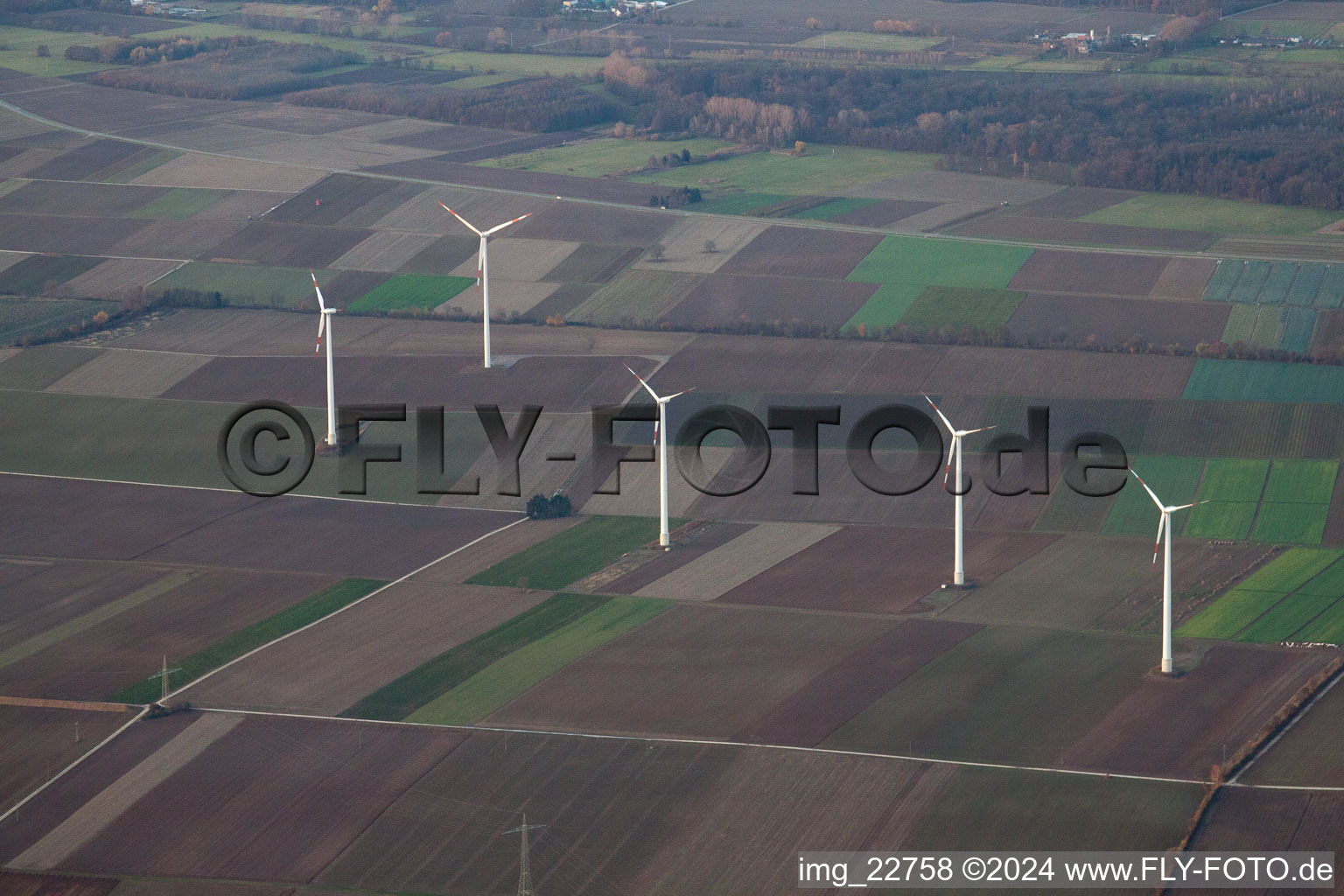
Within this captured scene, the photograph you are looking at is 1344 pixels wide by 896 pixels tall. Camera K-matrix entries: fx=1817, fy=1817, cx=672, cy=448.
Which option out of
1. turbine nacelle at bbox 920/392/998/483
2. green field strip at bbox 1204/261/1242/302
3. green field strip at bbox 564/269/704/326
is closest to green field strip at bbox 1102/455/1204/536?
turbine nacelle at bbox 920/392/998/483

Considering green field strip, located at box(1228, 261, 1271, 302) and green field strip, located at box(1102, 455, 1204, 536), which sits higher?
green field strip, located at box(1228, 261, 1271, 302)

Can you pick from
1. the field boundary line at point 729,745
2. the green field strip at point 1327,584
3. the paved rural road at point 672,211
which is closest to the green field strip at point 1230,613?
the green field strip at point 1327,584

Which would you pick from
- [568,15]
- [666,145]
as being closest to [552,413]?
[666,145]

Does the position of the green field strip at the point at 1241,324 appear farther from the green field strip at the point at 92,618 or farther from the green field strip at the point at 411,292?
the green field strip at the point at 92,618

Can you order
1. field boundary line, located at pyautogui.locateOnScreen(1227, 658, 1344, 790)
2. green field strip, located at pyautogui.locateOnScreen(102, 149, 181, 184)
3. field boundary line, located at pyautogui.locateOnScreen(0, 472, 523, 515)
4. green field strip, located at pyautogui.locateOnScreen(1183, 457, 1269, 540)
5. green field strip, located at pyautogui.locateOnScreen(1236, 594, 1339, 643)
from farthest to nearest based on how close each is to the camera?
green field strip, located at pyautogui.locateOnScreen(102, 149, 181, 184), field boundary line, located at pyautogui.locateOnScreen(0, 472, 523, 515), green field strip, located at pyautogui.locateOnScreen(1183, 457, 1269, 540), green field strip, located at pyautogui.locateOnScreen(1236, 594, 1339, 643), field boundary line, located at pyautogui.locateOnScreen(1227, 658, 1344, 790)

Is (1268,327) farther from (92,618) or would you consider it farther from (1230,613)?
(92,618)

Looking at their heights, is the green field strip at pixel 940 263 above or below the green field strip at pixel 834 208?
below

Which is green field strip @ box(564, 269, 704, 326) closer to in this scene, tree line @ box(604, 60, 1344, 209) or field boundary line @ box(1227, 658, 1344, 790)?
tree line @ box(604, 60, 1344, 209)
